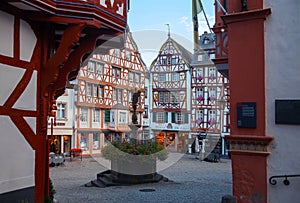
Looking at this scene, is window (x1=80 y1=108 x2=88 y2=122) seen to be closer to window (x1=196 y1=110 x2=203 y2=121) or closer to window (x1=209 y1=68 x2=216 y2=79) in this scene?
window (x1=196 y1=110 x2=203 y2=121)

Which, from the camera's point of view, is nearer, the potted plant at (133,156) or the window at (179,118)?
the potted plant at (133,156)

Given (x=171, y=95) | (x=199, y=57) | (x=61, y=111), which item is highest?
(x=199, y=57)

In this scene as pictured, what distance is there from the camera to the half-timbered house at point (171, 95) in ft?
101

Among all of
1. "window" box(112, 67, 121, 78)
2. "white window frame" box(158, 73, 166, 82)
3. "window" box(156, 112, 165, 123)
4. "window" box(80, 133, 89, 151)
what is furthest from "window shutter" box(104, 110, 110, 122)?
"white window frame" box(158, 73, 166, 82)

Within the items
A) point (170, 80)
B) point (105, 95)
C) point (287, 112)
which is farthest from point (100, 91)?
point (287, 112)

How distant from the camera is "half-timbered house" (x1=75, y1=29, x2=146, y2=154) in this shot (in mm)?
27016

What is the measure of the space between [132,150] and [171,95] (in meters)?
19.5

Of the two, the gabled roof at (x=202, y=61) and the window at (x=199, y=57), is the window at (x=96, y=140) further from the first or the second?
the window at (x=199, y=57)

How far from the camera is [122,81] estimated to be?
29922 mm

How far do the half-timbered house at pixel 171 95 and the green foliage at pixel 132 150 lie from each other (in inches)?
660

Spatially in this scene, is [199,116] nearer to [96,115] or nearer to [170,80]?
[170,80]

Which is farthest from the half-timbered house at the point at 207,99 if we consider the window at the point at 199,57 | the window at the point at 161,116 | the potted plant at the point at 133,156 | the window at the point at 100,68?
the potted plant at the point at 133,156

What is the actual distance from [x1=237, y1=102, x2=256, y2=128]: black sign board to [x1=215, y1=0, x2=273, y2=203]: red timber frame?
51 millimetres

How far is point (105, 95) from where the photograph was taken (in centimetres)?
2870
